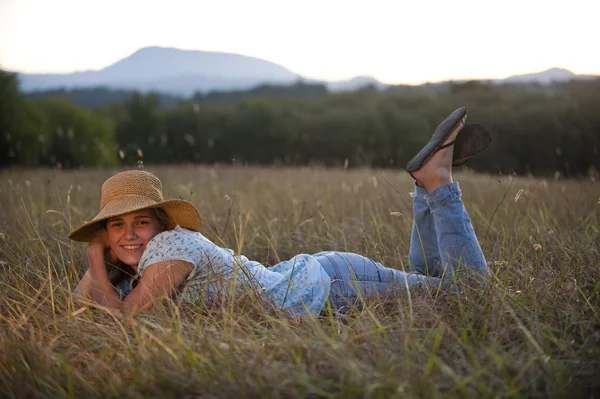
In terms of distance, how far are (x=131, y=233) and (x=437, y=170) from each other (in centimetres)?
165

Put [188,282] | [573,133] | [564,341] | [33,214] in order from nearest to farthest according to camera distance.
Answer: [564,341] < [188,282] < [33,214] < [573,133]

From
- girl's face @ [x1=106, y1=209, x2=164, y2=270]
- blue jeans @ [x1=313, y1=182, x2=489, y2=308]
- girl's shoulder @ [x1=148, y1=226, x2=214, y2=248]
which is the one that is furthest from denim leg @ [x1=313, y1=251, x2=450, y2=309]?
girl's face @ [x1=106, y1=209, x2=164, y2=270]

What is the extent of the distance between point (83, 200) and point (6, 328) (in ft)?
12.9

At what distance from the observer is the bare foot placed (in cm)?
312

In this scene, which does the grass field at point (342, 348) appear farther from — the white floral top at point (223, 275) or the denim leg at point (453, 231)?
the denim leg at point (453, 231)

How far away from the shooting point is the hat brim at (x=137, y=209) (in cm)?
280

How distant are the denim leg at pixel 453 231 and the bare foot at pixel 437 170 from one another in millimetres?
43

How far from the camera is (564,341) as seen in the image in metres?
2.17

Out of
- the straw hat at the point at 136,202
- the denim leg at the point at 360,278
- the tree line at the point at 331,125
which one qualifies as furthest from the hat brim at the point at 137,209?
the tree line at the point at 331,125

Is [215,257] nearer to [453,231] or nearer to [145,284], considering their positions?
[145,284]

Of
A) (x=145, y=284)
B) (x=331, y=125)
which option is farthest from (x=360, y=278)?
(x=331, y=125)

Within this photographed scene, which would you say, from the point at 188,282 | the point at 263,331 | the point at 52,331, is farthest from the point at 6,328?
the point at 263,331

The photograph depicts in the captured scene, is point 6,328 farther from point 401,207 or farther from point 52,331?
point 401,207

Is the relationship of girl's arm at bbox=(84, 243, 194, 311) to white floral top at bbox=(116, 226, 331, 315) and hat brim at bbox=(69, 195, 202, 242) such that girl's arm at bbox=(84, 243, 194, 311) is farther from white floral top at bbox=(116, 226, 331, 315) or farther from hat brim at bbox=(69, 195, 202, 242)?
hat brim at bbox=(69, 195, 202, 242)
